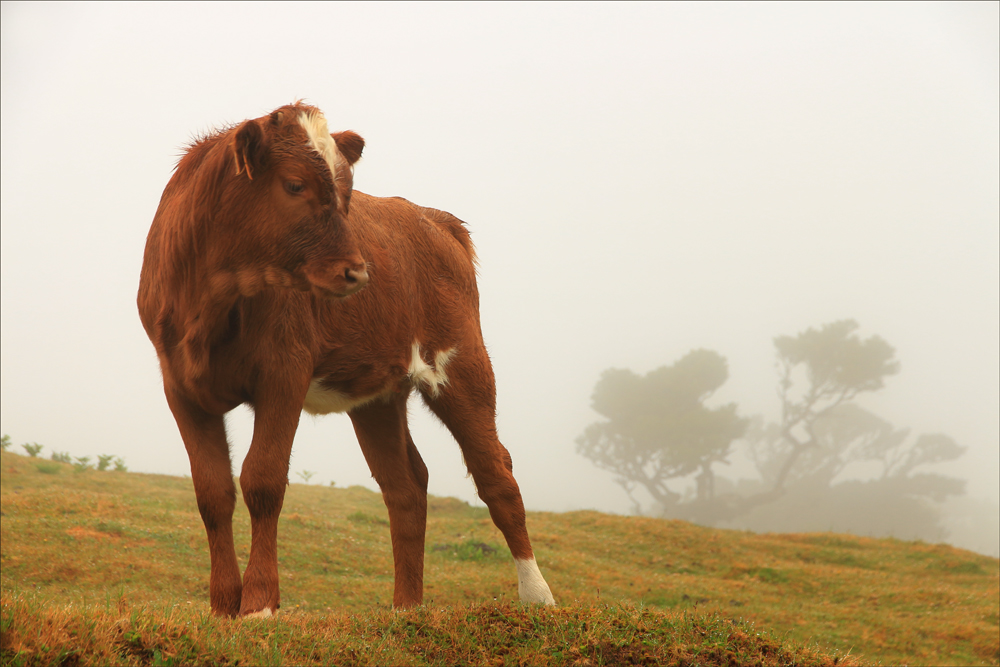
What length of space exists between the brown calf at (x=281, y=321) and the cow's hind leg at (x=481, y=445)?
0.6 inches

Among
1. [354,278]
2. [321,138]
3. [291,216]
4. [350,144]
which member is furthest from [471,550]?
[321,138]

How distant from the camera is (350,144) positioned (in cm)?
630

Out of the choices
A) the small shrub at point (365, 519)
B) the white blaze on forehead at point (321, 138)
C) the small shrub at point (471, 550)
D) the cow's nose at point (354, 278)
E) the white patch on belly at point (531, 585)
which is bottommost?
the small shrub at point (471, 550)

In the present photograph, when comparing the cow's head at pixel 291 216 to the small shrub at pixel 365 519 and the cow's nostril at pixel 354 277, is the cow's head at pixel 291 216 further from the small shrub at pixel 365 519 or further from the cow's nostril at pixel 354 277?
the small shrub at pixel 365 519

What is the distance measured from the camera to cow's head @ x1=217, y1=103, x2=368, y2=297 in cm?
538

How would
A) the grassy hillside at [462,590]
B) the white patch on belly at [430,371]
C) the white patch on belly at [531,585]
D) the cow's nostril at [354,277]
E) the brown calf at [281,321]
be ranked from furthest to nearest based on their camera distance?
1. the white patch on belly at [531,585]
2. the white patch on belly at [430,371]
3. the brown calf at [281,321]
4. the cow's nostril at [354,277]
5. the grassy hillside at [462,590]

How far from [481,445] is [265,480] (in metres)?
2.50

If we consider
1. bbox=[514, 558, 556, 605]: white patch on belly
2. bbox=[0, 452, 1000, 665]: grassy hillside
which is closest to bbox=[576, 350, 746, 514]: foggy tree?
bbox=[0, 452, 1000, 665]: grassy hillside

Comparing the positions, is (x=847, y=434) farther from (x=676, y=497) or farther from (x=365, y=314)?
(x=365, y=314)

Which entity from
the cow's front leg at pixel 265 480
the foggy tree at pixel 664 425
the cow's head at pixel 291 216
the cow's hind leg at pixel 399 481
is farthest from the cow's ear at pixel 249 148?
the foggy tree at pixel 664 425

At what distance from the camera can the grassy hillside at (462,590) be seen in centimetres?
517

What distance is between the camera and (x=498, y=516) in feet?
24.9

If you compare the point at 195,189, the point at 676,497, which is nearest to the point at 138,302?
the point at 195,189

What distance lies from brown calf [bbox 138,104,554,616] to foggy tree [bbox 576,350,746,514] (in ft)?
172
